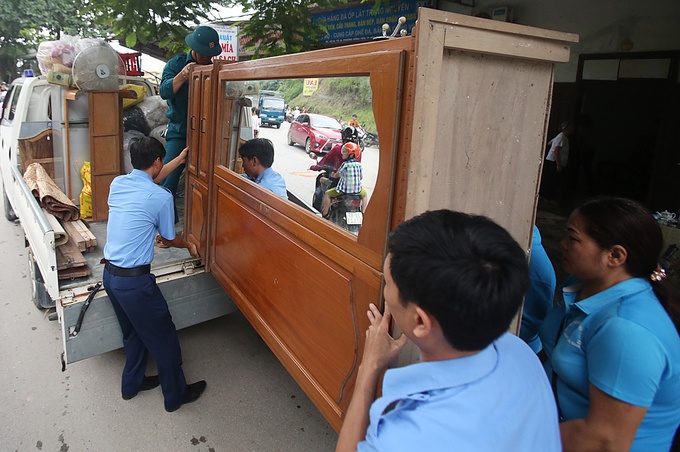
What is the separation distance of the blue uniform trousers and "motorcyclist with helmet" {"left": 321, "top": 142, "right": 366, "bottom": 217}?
59.5 inches

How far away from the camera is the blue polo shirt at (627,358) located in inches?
45.5

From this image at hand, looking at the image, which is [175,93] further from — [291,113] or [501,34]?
[501,34]

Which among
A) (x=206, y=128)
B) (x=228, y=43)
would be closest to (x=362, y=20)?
(x=228, y=43)

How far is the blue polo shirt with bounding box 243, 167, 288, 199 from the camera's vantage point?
7.45ft

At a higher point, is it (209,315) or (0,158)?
(0,158)

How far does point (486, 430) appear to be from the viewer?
852mm

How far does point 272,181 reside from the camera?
7.86 feet

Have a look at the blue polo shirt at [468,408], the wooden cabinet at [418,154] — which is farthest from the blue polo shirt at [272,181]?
the blue polo shirt at [468,408]

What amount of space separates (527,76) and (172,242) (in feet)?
8.12

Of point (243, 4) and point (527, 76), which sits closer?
point (527, 76)

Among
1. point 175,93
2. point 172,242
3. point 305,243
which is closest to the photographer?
point 305,243

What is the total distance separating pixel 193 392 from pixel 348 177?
2153mm

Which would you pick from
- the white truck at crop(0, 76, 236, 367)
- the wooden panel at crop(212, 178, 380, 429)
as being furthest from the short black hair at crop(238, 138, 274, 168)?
the white truck at crop(0, 76, 236, 367)

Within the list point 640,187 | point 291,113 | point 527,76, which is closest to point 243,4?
point 291,113
